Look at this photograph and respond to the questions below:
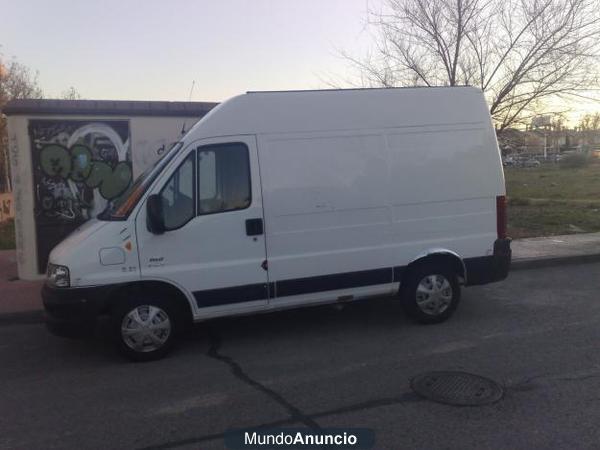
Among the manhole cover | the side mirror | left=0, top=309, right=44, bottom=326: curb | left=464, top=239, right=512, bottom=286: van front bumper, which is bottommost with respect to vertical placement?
the manhole cover

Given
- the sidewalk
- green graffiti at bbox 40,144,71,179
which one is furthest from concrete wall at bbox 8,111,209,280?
the sidewalk

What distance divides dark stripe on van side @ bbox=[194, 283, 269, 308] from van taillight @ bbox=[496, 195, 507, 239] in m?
2.89

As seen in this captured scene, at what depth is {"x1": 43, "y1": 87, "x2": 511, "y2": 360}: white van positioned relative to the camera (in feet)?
18.1

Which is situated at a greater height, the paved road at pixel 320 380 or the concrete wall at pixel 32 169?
the concrete wall at pixel 32 169

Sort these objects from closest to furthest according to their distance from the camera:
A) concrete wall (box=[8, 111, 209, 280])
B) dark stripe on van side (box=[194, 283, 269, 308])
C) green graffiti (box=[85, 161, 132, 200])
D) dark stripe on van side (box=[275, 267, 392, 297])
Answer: dark stripe on van side (box=[194, 283, 269, 308]), dark stripe on van side (box=[275, 267, 392, 297]), concrete wall (box=[8, 111, 209, 280]), green graffiti (box=[85, 161, 132, 200])

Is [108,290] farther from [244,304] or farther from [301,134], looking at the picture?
[301,134]

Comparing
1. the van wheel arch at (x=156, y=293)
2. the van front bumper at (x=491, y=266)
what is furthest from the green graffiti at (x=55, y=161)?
the van front bumper at (x=491, y=266)

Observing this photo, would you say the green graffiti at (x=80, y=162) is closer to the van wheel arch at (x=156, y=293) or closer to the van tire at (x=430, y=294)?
the van wheel arch at (x=156, y=293)

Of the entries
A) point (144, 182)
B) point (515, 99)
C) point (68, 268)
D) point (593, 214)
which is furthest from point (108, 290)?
point (593, 214)

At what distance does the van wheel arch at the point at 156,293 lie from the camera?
5.50 metres

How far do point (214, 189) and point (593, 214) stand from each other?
14.7 meters

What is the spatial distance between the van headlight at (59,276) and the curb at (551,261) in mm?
7444

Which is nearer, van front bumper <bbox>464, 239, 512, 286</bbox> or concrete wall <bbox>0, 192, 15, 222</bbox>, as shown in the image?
van front bumper <bbox>464, 239, 512, 286</bbox>

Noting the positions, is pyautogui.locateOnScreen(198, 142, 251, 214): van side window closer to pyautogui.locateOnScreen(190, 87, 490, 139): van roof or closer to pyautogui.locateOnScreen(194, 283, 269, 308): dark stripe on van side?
pyautogui.locateOnScreen(190, 87, 490, 139): van roof
